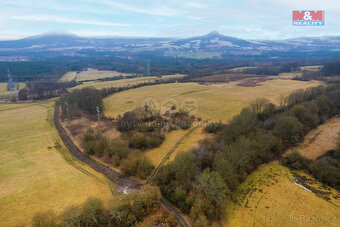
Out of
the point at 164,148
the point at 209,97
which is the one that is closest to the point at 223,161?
the point at 164,148

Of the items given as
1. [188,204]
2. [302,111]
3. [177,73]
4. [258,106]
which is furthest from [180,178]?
[177,73]

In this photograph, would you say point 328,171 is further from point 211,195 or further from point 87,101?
point 87,101

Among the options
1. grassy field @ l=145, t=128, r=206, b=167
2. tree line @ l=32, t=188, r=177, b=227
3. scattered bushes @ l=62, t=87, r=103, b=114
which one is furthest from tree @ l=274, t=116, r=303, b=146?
scattered bushes @ l=62, t=87, r=103, b=114

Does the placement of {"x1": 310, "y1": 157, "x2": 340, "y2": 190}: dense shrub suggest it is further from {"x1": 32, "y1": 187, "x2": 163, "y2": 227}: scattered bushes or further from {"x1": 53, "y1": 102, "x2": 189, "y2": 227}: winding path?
{"x1": 32, "y1": 187, "x2": 163, "y2": 227}: scattered bushes

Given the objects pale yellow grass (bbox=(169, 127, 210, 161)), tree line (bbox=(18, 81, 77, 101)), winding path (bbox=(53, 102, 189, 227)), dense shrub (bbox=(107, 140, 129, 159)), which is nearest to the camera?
winding path (bbox=(53, 102, 189, 227))

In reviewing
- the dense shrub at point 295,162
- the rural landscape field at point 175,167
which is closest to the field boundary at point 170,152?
the rural landscape field at point 175,167

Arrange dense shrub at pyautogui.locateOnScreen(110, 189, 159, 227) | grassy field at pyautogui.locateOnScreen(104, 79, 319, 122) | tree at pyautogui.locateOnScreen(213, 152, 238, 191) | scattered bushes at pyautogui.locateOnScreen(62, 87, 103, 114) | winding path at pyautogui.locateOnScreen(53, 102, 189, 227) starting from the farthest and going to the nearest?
scattered bushes at pyautogui.locateOnScreen(62, 87, 103, 114), grassy field at pyautogui.locateOnScreen(104, 79, 319, 122), tree at pyautogui.locateOnScreen(213, 152, 238, 191), winding path at pyautogui.locateOnScreen(53, 102, 189, 227), dense shrub at pyautogui.locateOnScreen(110, 189, 159, 227)
